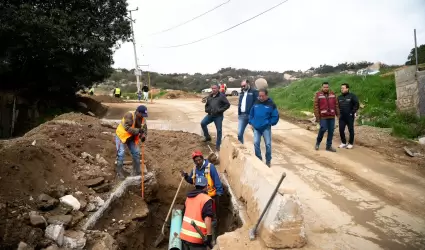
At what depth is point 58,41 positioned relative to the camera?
13.6m

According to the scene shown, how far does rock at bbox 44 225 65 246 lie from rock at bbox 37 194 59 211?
548 millimetres

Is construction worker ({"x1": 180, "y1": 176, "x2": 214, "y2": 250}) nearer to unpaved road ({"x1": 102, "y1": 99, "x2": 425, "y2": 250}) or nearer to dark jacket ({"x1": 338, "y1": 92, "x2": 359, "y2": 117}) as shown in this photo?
unpaved road ({"x1": 102, "y1": 99, "x2": 425, "y2": 250})

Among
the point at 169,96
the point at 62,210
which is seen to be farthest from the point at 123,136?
the point at 169,96

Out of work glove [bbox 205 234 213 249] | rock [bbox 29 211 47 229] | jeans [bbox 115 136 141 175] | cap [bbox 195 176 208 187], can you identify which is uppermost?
Result: jeans [bbox 115 136 141 175]

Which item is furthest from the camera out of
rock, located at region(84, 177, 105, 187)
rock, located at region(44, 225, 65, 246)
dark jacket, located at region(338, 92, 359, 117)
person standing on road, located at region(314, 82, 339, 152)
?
dark jacket, located at region(338, 92, 359, 117)

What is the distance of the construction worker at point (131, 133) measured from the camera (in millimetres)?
7207

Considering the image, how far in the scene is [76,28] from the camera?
15.0 metres

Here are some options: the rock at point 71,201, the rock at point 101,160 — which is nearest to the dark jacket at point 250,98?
the rock at point 101,160

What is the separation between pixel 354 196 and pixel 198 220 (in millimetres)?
3144

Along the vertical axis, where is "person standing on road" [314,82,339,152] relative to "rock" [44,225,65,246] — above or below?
above

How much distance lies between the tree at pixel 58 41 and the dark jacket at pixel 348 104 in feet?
35.1

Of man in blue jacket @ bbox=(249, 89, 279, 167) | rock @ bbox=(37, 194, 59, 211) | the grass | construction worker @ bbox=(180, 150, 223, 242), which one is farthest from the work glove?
the grass

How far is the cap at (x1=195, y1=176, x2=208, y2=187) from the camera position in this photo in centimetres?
600

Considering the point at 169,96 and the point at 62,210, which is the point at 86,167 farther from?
the point at 169,96
